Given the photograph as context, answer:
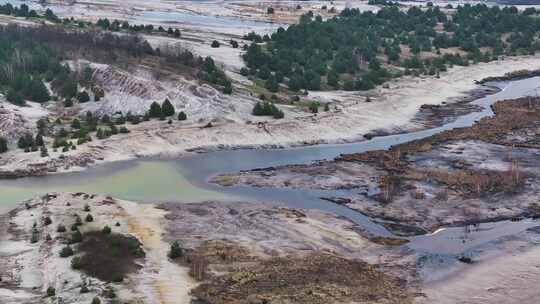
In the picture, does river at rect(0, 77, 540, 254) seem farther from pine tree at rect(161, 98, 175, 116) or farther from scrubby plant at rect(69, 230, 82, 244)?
pine tree at rect(161, 98, 175, 116)

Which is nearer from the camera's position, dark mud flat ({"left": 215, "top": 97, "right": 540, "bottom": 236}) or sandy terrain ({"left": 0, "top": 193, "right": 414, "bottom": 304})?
sandy terrain ({"left": 0, "top": 193, "right": 414, "bottom": 304})

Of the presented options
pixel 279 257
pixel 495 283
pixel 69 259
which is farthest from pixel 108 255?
pixel 495 283

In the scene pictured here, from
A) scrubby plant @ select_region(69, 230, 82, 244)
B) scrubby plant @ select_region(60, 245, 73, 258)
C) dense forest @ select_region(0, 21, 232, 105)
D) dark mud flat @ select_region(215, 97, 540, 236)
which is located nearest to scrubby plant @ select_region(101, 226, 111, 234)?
scrubby plant @ select_region(69, 230, 82, 244)

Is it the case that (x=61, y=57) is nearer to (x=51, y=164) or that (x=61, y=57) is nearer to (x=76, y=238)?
(x=51, y=164)

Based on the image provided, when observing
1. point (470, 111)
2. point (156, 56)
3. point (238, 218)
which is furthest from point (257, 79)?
point (238, 218)

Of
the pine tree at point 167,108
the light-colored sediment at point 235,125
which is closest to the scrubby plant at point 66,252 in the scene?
the light-colored sediment at point 235,125

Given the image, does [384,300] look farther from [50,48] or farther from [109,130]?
[50,48]
